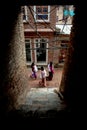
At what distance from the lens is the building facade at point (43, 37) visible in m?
12.1

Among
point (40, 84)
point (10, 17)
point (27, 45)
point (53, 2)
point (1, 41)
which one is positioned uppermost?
point (53, 2)

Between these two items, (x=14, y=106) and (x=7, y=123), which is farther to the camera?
(x=14, y=106)

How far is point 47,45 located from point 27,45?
1535mm

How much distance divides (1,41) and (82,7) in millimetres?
2209

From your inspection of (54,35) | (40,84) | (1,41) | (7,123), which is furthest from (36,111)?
(54,35)

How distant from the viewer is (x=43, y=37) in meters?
12.6

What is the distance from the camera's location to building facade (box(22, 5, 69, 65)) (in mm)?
12141

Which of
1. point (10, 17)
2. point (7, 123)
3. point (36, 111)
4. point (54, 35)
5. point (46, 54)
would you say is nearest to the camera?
point (7, 123)

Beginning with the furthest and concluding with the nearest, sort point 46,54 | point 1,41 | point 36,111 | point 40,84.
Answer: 1. point 46,54
2. point 40,84
3. point 36,111
4. point 1,41

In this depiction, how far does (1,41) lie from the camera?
396 centimetres

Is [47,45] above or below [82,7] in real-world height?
below

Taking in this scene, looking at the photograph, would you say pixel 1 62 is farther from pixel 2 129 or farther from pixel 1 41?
pixel 2 129

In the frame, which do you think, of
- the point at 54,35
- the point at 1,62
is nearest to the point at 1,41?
the point at 1,62

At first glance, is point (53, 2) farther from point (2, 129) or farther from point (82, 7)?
point (2, 129)
